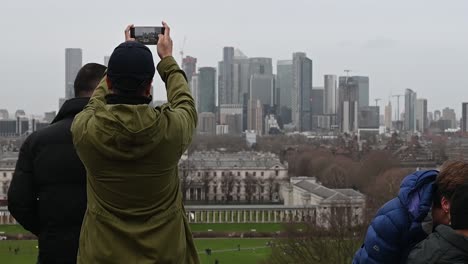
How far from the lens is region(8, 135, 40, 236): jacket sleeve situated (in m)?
3.07

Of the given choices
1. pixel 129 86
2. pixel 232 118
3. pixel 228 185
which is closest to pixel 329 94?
pixel 232 118

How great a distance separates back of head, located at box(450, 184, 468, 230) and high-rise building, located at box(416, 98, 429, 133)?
5840 inches

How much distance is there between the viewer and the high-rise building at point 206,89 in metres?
145

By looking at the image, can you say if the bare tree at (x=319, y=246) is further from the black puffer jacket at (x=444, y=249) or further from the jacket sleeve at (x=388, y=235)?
the black puffer jacket at (x=444, y=249)

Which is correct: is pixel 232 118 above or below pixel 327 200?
above

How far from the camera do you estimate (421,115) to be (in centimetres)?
15500

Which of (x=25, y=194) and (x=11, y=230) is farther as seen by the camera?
(x=11, y=230)

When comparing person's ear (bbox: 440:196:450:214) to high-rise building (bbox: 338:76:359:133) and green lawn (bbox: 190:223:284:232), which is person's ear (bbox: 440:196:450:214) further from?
high-rise building (bbox: 338:76:359:133)

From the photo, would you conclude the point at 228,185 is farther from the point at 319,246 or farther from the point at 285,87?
the point at 285,87

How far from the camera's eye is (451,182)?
8.86 ft

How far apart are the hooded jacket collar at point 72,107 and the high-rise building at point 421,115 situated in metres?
148

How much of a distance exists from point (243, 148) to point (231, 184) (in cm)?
4548

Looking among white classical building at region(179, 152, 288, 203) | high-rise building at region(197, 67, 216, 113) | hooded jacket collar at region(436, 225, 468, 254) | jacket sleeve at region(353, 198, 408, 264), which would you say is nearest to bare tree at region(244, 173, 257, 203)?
white classical building at region(179, 152, 288, 203)

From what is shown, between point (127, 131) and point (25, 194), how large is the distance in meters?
0.87
